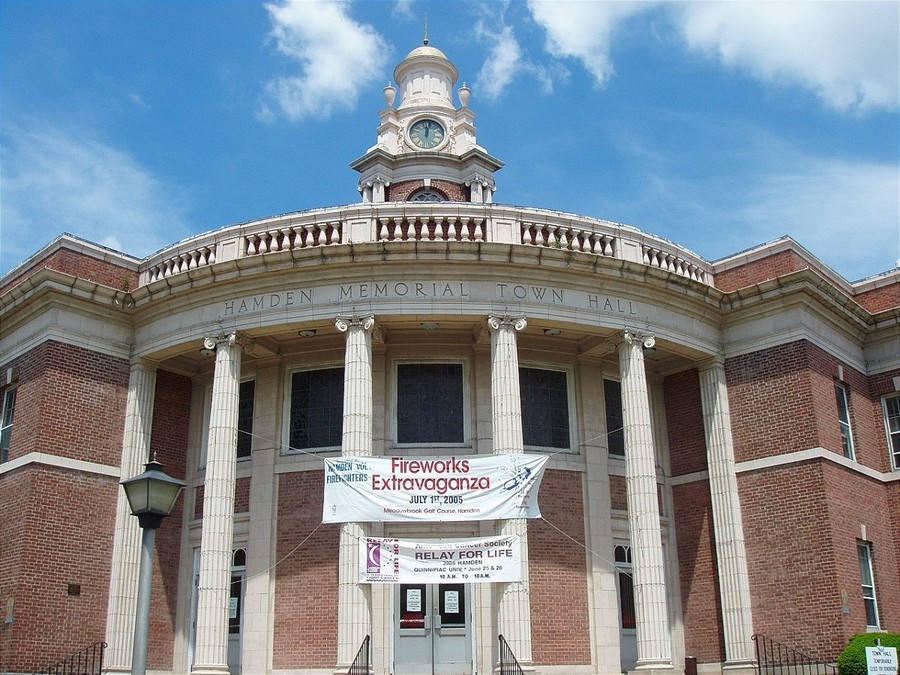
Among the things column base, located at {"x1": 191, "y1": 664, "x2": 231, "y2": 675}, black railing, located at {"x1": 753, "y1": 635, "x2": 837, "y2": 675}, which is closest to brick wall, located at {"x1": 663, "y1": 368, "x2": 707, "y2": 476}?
black railing, located at {"x1": 753, "y1": 635, "x2": 837, "y2": 675}

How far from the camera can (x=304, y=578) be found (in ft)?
67.6

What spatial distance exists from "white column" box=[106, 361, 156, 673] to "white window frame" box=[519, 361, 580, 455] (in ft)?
28.9

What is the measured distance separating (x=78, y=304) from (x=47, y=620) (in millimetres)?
6910

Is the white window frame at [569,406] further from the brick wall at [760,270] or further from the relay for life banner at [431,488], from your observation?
the brick wall at [760,270]

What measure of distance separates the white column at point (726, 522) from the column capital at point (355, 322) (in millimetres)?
8524

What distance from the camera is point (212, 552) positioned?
19.2 m

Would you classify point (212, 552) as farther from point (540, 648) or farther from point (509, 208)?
point (509, 208)

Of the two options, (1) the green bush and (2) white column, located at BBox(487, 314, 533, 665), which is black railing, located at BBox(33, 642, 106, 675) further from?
(1) the green bush

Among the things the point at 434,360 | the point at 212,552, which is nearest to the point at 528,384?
the point at 434,360

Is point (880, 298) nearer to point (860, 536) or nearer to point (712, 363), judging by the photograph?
point (712, 363)

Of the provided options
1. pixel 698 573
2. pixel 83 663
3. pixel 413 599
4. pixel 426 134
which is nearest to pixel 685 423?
pixel 698 573

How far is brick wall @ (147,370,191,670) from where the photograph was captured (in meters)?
21.5

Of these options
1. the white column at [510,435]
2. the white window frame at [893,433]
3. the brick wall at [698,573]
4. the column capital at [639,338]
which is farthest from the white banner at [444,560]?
the white window frame at [893,433]

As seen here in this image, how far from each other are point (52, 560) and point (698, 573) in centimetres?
1447
